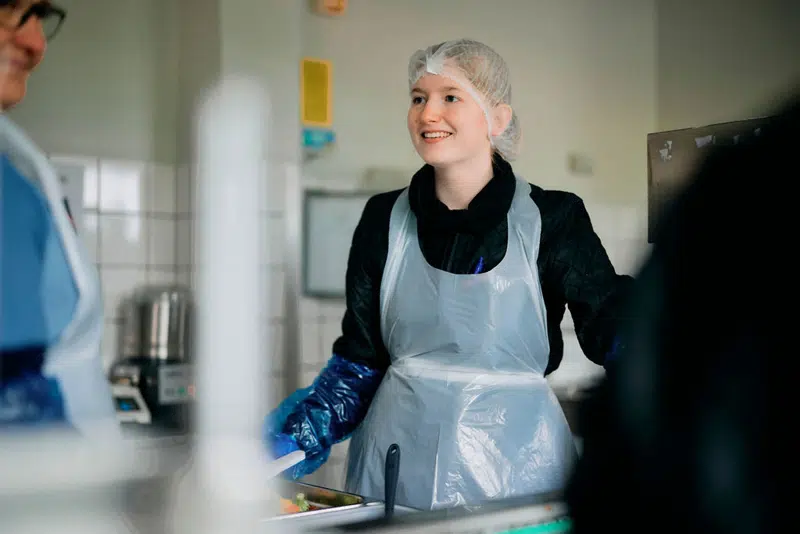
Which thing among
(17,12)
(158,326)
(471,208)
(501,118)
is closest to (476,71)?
(501,118)

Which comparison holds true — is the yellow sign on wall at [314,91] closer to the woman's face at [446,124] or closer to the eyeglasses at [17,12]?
the woman's face at [446,124]

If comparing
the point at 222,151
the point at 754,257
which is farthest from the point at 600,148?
the point at 754,257

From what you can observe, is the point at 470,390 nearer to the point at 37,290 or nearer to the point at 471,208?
the point at 471,208

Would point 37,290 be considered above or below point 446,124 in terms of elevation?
below

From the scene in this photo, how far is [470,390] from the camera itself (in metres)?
1.20

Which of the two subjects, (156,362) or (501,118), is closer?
(501,118)

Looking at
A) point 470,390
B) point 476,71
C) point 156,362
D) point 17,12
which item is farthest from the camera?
point 156,362

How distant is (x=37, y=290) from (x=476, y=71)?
73cm

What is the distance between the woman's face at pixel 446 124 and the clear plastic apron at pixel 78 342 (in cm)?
58

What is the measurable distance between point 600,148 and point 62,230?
2026 mm

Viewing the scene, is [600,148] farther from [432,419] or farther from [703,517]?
[703,517]

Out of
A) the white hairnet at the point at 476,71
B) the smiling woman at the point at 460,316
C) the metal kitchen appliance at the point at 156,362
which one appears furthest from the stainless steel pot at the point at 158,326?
the white hairnet at the point at 476,71

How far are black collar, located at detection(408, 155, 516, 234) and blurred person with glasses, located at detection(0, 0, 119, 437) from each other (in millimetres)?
537

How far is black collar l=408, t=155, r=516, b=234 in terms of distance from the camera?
4.08 feet
